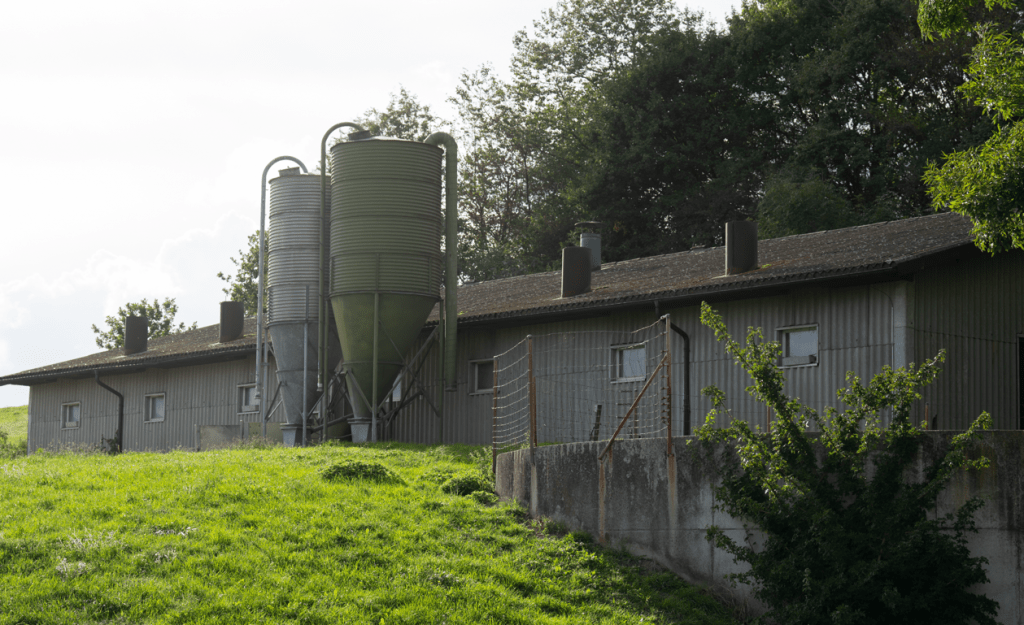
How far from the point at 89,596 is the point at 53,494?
4.31 metres

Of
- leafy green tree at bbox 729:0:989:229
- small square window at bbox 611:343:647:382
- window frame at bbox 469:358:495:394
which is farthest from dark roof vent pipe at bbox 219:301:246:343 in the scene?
leafy green tree at bbox 729:0:989:229

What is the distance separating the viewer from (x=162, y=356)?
28.5 m

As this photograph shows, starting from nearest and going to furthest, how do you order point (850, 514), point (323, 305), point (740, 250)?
point (850, 514)
point (740, 250)
point (323, 305)

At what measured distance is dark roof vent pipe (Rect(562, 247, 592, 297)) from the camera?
72.5ft

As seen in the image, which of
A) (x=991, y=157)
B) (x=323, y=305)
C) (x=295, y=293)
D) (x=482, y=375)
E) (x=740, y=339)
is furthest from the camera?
(x=295, y=293)

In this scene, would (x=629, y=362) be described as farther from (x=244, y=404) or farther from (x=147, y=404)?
(x=147, y=404)

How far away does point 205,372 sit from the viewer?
93.6 feet

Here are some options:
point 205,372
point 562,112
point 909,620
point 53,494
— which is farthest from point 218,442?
point 562,112

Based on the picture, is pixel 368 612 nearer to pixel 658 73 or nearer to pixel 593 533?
pixel 593 533

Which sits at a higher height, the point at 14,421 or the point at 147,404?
the point at 147,404

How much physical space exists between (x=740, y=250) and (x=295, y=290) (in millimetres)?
10147

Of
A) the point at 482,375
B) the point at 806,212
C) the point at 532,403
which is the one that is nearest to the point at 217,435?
the point at 482,375

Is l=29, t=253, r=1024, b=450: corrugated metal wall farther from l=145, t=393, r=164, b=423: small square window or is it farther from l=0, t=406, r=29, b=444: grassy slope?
l=0, t=406, r=29, b=444: grassy slope

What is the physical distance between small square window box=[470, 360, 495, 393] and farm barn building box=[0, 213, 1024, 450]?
1.3 inches
